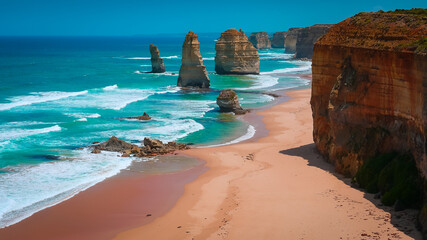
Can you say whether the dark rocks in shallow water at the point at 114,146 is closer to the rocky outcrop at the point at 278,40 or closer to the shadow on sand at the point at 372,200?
the shadow on sand at the point at 372,200

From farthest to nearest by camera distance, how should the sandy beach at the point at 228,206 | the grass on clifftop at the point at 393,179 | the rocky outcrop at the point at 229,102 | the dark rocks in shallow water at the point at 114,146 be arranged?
the rocky outcrop at the point at 229,102 < the dark rocks in shallow water at the point at 114,146 < the grass on clifftop at the point at 393,179 < the sandy beach at the point at 228,206

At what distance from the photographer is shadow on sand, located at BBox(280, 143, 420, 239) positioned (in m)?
14.8

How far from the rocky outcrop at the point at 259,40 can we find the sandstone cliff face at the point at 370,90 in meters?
142

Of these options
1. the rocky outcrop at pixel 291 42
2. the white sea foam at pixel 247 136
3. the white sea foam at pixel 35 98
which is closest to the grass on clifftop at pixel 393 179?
the white sea foam at pixel 247 136

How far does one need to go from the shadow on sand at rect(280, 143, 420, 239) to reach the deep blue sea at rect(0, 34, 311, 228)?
7368mm

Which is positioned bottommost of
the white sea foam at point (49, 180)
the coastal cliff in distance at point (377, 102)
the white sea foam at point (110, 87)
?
the white sea foam at point (49, 180)

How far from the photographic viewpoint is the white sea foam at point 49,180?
20062 millimetres

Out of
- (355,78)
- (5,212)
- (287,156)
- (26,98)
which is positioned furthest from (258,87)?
(5,212)

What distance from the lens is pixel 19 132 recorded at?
35125 millimetres

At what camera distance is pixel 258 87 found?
210 feet

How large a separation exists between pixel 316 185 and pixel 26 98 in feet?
135

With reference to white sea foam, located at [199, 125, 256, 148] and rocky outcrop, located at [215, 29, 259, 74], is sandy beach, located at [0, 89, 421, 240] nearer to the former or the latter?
white sea foam, located at [199, 125, 256, 148]

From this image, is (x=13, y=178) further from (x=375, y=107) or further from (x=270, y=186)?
(x=375, y=107)

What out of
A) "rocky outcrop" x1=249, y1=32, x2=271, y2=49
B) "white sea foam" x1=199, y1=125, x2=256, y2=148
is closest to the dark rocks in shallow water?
"white sea foam" x1=199, y1=125, x2=256, y2=148
